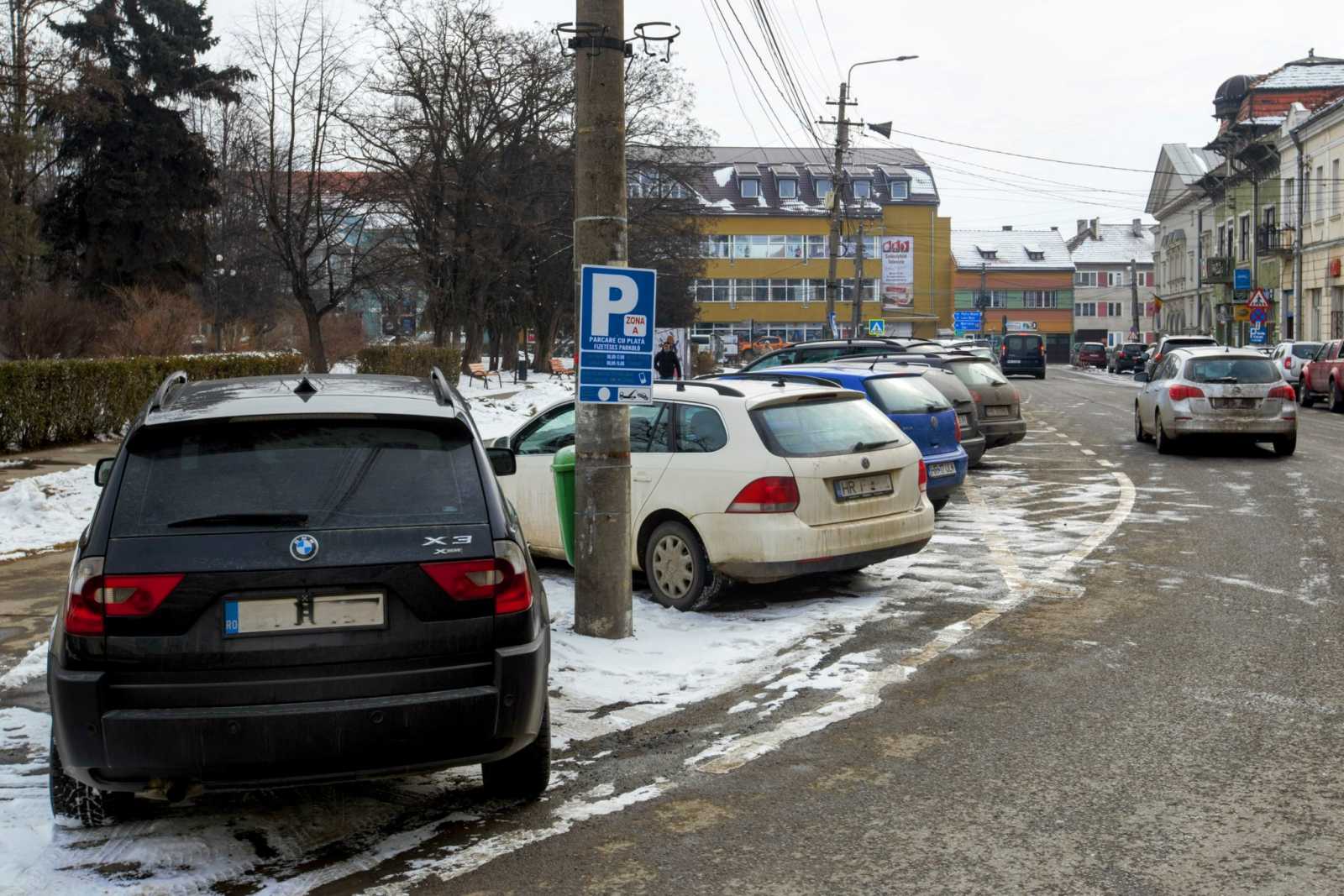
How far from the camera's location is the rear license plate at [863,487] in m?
9.16

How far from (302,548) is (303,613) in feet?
0.67

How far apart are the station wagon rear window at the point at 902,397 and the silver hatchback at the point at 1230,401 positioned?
677 centimetres

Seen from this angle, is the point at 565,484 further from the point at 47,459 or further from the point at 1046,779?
the point at 47,459

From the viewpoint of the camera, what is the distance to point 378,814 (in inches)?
203

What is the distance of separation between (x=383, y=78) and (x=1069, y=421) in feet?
72.3

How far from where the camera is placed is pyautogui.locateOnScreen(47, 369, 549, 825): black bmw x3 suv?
14.6 feet

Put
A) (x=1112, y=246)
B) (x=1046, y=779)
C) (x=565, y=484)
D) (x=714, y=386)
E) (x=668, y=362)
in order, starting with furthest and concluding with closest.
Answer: (x=1112, y=246) < (x=668, y=362) < (x=714, y=386) < (x=565, y=484) < (x=1046, y=779)

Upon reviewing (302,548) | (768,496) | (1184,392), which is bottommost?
(768,496)

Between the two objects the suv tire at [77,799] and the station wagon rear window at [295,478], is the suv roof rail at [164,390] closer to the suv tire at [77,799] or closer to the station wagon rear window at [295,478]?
the station wagon rear window at [295,478]

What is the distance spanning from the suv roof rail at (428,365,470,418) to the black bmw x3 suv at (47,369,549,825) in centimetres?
15

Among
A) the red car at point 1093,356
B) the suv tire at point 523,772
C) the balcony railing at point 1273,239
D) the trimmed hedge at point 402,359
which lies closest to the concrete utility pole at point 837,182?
the trimmed hedge at point 402,359

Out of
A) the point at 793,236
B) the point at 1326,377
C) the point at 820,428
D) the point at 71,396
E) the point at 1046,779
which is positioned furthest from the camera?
the point at 793,236

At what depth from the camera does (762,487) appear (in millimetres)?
8883

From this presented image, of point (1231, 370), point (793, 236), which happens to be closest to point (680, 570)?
point (1231, 370)
